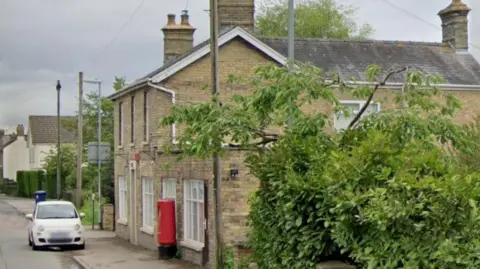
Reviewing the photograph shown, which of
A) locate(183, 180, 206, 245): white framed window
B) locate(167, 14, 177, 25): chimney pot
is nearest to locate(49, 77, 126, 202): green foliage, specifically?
locate(167, 14, 177, 25): chimney pot

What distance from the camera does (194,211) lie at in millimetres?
21172

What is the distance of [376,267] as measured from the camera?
837 centimetres

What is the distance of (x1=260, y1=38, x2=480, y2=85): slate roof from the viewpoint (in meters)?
28.1

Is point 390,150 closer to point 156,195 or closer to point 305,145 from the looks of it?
point 305,145

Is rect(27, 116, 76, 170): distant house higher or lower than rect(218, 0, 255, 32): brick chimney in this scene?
lower

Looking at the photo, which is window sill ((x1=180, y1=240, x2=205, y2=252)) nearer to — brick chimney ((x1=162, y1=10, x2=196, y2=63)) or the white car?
the white car

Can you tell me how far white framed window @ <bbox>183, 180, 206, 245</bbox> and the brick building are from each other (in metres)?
0.03

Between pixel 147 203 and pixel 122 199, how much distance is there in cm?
481

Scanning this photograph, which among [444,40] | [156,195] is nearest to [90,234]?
[156,195]

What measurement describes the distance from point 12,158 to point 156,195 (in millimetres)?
77018

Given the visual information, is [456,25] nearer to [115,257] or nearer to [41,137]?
[115,257]

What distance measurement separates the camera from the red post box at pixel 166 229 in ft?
72.6

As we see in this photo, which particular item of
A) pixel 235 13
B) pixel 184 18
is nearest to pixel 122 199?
pixel 184 18

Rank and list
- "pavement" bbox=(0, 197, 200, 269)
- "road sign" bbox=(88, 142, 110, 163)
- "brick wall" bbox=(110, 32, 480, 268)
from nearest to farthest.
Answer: "brick wall" bbox=(110, 32, 480, 268)
"pavement" bbox=(0, 197, 200, 269)
"road sign" bbox=(88, 142, 110, 163)
